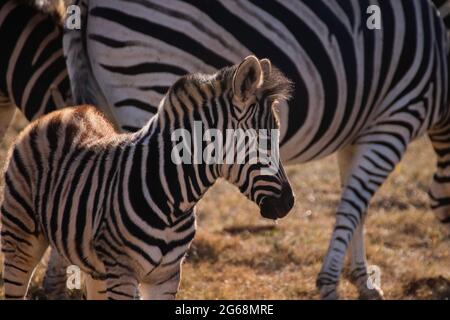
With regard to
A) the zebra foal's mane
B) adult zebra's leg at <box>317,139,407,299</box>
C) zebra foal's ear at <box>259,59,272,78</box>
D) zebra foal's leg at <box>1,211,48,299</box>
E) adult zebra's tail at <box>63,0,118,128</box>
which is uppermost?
the zebra foal's mane

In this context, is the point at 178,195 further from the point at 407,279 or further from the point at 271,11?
the point at 407,279

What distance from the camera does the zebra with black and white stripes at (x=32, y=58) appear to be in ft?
23.4

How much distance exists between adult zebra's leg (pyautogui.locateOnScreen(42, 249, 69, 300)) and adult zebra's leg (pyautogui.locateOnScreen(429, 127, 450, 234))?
10.3ft

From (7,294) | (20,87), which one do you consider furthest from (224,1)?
(7,294)

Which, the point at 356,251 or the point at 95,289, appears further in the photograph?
the point at 356,251

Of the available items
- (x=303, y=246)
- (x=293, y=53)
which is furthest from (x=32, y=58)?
(x=303, y=246)

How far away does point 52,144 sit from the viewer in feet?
17.7

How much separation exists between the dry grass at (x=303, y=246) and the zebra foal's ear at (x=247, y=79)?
2.56m

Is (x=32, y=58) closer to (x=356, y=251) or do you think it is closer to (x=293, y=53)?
(x=293, y=53)

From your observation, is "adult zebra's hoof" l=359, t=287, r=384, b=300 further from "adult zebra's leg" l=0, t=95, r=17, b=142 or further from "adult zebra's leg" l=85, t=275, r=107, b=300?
"adult zebra's leg" l=0, t=95, r=17, b=142

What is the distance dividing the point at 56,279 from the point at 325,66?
2.49 m

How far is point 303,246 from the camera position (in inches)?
351

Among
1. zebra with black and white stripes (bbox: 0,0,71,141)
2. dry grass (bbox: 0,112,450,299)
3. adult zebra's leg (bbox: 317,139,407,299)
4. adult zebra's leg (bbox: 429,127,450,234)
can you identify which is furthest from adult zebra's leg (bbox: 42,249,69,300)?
adult zebra's leg (bbox: 429,127,450,234)

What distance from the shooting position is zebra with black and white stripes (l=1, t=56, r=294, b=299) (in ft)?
16.1
